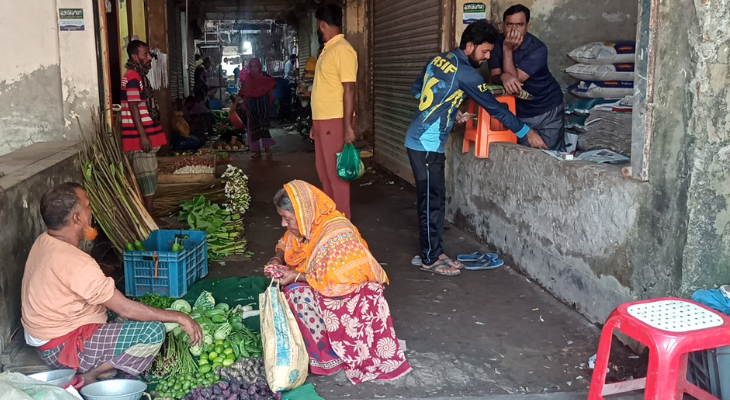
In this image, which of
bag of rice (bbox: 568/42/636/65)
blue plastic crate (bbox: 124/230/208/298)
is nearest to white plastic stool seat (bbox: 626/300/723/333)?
blue plastic crate (bbox: 124/230/208/298)

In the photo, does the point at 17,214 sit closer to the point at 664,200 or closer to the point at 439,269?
the point at 439,269

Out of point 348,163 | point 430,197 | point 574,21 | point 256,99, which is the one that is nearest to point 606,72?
point 574,21

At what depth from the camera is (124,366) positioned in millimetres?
3104

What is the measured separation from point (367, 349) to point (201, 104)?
468 inches

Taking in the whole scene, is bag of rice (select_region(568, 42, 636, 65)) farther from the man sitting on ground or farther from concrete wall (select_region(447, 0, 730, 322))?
the man sitting on ground

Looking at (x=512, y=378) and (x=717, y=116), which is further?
(x=512, y=378)

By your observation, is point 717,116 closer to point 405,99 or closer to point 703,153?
point 703,153

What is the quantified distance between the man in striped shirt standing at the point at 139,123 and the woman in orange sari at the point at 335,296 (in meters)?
3.04

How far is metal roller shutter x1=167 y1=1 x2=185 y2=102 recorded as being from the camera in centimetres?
1225

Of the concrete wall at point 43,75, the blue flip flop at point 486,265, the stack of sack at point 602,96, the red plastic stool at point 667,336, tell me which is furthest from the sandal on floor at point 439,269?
the concrete wall at point 43,75

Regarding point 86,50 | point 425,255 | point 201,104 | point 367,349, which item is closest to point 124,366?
point 367,349

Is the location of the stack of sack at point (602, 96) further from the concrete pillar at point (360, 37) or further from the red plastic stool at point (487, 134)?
the concrete pillar at point (360, 37)

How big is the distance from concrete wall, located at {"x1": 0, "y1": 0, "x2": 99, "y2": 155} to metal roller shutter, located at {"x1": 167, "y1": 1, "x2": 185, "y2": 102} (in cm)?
638

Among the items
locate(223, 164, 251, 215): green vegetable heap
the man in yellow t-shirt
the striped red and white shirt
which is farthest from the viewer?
locate(223, 164, 251, 215): green vegetable heap
